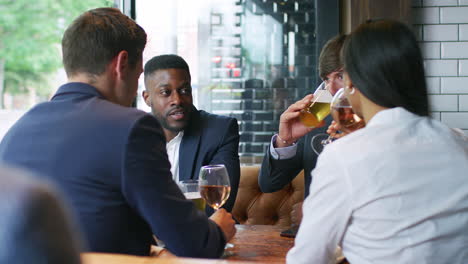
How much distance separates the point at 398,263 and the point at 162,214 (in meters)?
0.52

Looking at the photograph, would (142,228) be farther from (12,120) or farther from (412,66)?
(12,120)

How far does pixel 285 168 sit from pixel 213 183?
31.0 inches

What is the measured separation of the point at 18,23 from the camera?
2127 mm

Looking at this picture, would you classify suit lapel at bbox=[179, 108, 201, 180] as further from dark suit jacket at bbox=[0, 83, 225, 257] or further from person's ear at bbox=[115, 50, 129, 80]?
dark suit jacket at bbox=[0, 83, 225, 257]

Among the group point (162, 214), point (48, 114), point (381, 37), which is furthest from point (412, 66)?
point (48, 114)

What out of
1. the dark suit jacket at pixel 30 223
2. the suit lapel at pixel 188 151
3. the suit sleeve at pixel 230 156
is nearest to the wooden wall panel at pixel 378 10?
the suit sleeve at pixel 230 156

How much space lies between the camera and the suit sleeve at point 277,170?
2.24 metres

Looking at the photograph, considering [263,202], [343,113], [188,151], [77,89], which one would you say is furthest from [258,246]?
[263,202]

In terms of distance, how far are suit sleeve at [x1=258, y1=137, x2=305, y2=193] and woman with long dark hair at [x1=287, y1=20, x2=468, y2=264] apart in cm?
108

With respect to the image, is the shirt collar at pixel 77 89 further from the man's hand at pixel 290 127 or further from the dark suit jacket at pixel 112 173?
the man's hand at pixel 290 127

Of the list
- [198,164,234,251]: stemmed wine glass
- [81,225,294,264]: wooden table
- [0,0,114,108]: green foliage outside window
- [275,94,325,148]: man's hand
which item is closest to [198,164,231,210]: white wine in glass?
[198,164,234,251]: stemmed wine glass

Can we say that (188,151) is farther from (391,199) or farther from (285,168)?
(391,199)

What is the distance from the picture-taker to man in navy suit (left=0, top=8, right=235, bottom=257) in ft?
3.75

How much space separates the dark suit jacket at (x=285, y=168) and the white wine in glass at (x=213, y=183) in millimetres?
727
